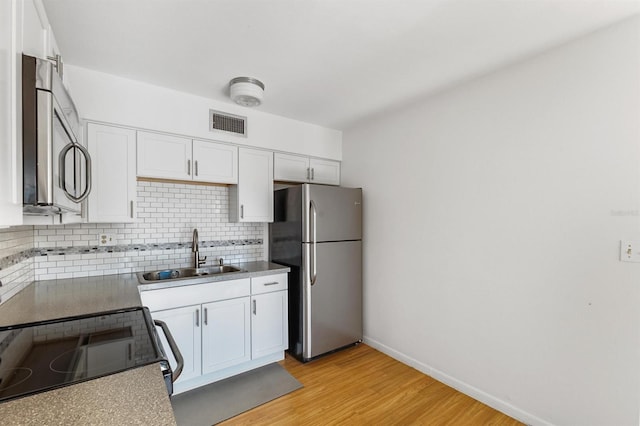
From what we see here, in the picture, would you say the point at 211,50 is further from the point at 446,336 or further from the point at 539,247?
the point at 446,336

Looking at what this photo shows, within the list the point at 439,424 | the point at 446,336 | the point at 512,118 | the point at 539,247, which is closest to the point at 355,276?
the point at 446,336

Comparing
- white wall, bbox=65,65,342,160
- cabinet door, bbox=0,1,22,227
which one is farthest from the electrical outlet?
cabinet door, bbox=0,1,22,227

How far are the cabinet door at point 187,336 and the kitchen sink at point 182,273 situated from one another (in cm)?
31

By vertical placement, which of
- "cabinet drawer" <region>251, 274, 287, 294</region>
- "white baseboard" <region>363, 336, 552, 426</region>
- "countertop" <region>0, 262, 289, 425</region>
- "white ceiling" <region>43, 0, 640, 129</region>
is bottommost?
"white baseboard" <region>363, 336, 552, 426</region>

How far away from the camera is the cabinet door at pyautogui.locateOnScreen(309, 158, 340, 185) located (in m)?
3.41

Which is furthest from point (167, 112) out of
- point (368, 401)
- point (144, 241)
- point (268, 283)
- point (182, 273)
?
point (368, 401)

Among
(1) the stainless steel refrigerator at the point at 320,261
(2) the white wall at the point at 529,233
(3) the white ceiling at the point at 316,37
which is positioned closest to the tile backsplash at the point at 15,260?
(3) the white ceiling at the point at 316,37

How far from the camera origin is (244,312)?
2.60 meters

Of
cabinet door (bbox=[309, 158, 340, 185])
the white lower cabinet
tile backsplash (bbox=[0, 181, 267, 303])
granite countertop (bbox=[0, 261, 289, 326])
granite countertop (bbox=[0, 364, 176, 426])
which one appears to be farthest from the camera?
cabinet door (bbox=[309, 158, 340, 185])

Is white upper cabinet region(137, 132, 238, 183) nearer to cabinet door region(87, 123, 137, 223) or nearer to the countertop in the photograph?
cabinet door region(87, 123, 137, 223)

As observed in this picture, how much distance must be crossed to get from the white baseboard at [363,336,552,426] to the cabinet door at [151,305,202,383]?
1759 mm

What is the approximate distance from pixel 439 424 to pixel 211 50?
9.38 feet

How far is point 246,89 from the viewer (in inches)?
89.7

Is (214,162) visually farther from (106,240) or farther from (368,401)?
(368,401)
